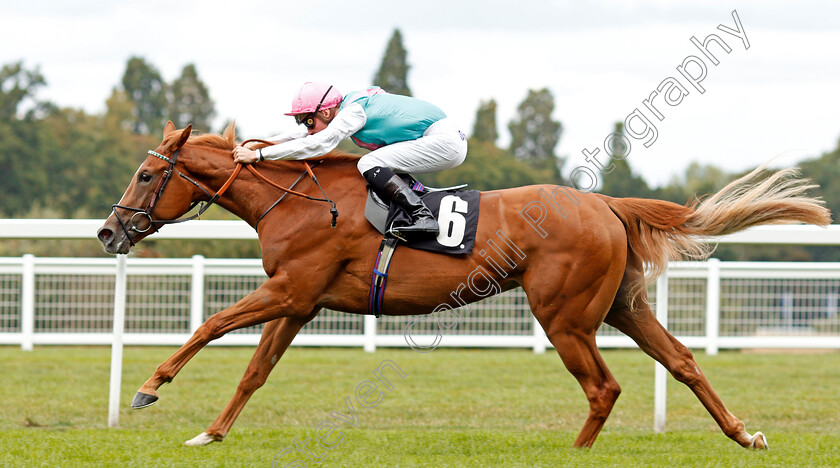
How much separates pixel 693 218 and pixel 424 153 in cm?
162

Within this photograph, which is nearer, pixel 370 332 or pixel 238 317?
pixel 238 317

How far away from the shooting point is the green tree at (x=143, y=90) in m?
61.5

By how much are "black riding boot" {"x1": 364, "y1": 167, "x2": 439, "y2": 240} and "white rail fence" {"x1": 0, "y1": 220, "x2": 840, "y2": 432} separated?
3984 mm

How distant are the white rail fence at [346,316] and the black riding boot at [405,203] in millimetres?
3984

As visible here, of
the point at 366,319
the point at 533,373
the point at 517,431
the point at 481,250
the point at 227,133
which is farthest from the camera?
the point at 366,319

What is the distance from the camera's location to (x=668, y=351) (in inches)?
203

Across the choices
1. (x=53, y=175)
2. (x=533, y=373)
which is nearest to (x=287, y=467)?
(x=533, y=373)

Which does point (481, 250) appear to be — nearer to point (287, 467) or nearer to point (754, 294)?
point (287, 467)

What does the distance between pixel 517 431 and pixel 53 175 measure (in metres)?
39.0

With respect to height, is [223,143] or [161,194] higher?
[223,143]

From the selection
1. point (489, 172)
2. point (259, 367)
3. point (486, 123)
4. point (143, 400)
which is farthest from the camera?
point (486, 123)

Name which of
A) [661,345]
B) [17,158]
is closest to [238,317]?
[661,345]

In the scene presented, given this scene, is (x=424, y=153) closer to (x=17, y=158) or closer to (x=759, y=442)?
(x=759, y=442)

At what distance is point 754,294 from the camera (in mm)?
9234
